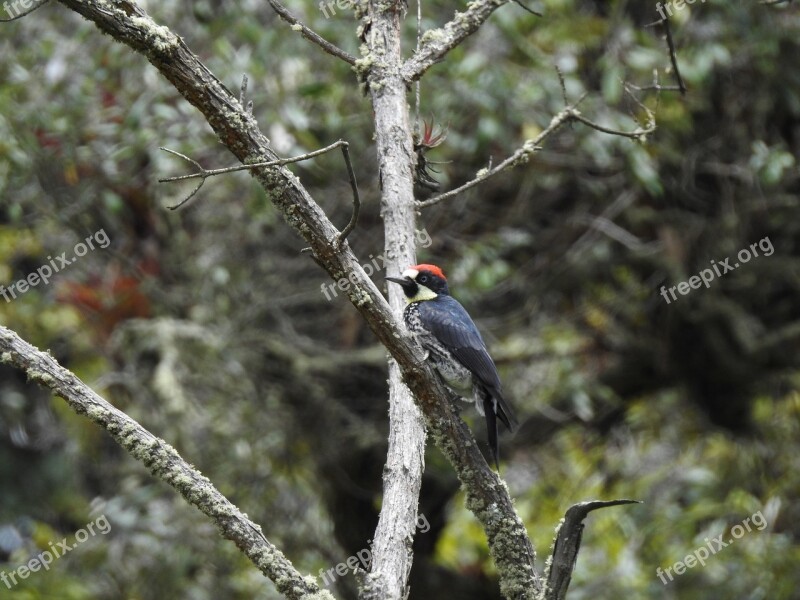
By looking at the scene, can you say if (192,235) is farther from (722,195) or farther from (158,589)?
(722,195)

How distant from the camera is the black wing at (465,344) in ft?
11.5

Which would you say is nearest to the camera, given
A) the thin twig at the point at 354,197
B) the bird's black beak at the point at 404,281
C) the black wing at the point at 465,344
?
the thin twig at the point at 354,197

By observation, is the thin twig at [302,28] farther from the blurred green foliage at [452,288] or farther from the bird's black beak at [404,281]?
the blurred green foliage at [452,288]

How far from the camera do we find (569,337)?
6.23 metres

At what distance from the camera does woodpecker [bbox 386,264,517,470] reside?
3.50 metres

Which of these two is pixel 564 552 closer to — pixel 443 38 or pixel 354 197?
pixel 354 197

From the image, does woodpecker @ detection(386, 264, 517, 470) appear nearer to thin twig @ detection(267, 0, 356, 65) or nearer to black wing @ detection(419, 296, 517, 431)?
black wing @ detection(419, 296, 517, 431)

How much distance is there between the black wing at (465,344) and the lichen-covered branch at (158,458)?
47.7 inches

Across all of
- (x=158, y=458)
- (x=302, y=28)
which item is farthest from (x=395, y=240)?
(x=158, y=458)

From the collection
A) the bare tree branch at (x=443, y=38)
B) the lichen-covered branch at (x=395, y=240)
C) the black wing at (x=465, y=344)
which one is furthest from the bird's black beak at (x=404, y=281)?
the bare tree branch at (x=443, y=38)

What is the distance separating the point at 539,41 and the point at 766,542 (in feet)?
11.2


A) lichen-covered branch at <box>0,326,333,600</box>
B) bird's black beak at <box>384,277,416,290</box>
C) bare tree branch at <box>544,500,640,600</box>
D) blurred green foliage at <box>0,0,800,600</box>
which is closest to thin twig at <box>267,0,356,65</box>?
bird's black beak at <box>384,277,416,290</box>

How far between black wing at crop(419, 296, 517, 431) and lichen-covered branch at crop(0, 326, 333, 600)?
1.21 m

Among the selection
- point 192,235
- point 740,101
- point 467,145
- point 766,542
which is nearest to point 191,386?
point 192,235
